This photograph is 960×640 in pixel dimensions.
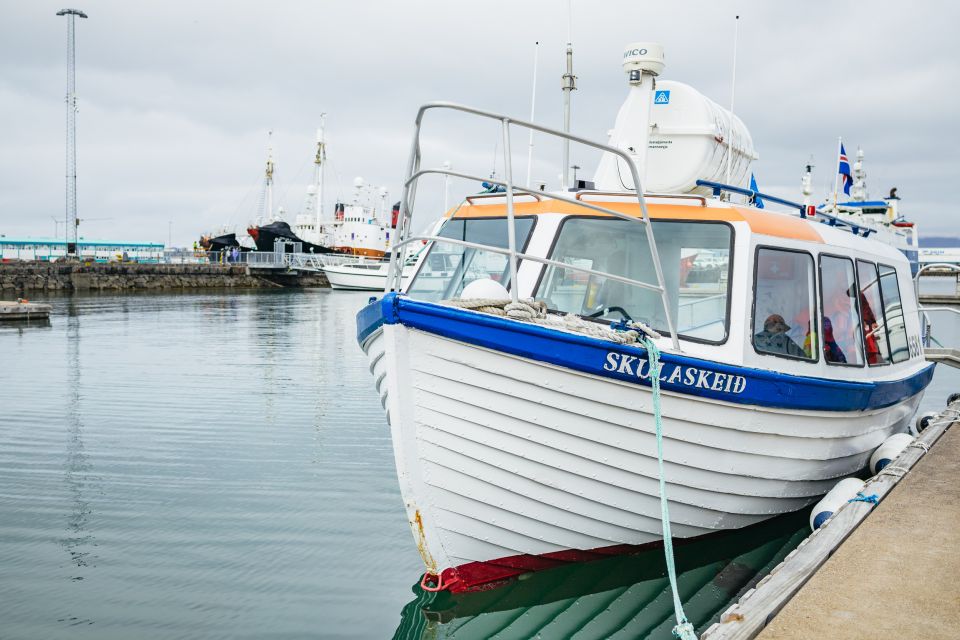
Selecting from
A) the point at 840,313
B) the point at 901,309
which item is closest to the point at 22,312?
the point at 901,309

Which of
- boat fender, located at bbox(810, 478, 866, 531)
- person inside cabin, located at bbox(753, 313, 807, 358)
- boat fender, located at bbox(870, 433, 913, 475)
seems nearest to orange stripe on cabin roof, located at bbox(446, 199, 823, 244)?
person inside cabin, located at bbox(753, 313, 807, 358)

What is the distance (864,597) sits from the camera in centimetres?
402

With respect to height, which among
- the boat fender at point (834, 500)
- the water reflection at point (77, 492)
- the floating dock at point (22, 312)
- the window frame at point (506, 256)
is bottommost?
the water reflection at point (77, 492)

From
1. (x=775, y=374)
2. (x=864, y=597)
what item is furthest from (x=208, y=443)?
(x=864, y=597)

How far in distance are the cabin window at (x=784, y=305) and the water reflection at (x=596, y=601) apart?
1.81 m

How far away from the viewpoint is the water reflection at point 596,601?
570 centimetres

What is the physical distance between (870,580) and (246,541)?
512 centimetres

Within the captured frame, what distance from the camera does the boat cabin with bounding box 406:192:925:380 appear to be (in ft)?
19.6

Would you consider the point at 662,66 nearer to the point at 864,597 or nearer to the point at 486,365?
the point at 486,365

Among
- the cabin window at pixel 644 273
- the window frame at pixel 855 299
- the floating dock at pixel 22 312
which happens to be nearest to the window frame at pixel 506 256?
the cabin window at pixel 644 273

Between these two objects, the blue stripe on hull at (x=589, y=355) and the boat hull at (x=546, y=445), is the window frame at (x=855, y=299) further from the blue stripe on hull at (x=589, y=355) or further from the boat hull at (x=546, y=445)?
the blue stripe on hull at (x=589, y=355)

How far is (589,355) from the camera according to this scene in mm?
5023

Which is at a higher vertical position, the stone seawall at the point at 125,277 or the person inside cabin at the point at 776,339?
the person inside cabin at the point at 776,339

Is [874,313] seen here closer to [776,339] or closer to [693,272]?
[776,339]
